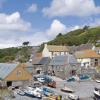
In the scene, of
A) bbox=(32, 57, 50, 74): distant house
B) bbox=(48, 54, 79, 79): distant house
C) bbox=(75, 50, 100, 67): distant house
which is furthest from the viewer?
bbox=(75, 50, 100, 67): distant house

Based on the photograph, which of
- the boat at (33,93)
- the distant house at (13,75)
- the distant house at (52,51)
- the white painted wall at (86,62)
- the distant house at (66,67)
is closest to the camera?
the boat at (33,93)

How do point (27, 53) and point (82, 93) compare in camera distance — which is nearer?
point (82, 93)

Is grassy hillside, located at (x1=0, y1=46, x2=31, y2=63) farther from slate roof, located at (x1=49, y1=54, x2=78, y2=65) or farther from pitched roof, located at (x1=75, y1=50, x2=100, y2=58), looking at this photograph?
slate roof, located at (x1=49, y1=54, x2=78, y2=65)

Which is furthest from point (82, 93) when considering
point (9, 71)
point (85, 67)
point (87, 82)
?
point (85, 67)

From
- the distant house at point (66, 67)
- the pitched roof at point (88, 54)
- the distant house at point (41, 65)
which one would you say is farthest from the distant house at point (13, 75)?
the pitched roof at point (88, 54)

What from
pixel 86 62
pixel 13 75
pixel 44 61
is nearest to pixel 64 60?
pixel 44 61

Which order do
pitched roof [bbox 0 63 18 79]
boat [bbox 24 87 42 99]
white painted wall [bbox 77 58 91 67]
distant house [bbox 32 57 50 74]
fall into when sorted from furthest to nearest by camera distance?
white painted wall [bbox 77 58 91 67] → distant house [bbox 32 57 50 74] → pitched roof [bbox 0 63 18 79] → boat [bbox 24 87 42 99]

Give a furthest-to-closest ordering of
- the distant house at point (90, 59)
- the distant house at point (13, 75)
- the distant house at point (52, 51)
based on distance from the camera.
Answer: the distant house at point (52, 51) < the distant house at point (90, 59) < the distant house at point (13, 75)

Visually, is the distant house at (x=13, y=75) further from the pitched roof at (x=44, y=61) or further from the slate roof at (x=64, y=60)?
the pitched roof at (x=44, y=61)

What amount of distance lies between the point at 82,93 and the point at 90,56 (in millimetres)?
31978

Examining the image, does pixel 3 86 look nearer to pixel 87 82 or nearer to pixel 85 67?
pixel 87 82

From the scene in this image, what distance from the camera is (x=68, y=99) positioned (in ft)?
168

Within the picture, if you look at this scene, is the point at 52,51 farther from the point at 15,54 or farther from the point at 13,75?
the point at 13,75

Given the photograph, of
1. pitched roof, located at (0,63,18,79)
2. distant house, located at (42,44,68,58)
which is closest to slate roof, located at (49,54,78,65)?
pitched roof, located at (0,63,18,79)
